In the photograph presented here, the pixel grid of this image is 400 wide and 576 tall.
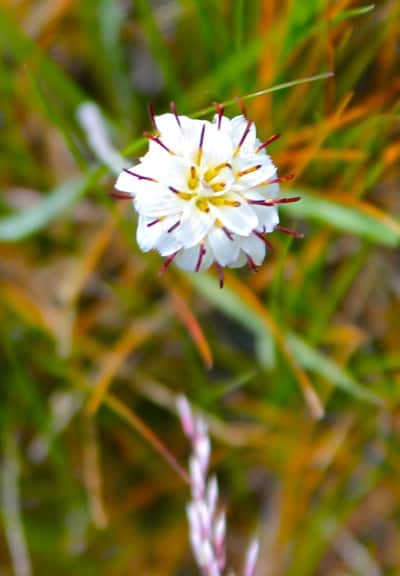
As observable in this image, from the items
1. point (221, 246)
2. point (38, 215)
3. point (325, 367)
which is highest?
point (38, 215)

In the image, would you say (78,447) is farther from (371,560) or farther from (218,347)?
(371,560)

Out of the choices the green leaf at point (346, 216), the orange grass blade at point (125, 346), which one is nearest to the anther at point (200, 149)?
the green leaf at point (346, 216)

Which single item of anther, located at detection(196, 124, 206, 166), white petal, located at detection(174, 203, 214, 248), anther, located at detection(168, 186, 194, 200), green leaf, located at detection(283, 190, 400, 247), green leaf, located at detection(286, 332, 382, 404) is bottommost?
green leaf, located at detection(286, 332, 382, 404)

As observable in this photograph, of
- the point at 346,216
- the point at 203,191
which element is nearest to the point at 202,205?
the point at 203,191

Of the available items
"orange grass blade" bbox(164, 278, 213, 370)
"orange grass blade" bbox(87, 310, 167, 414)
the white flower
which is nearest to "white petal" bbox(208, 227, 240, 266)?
the white flower

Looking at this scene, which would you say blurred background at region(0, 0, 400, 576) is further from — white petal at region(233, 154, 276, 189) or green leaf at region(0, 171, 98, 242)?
white petal at region(233, 154, 276, 189)

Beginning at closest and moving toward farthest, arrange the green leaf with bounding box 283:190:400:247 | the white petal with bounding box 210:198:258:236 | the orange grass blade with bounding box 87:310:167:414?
the white petal with bounding box 210:198:258:236, the green leaf with bounding box 283:190:400:247, the orange grass blade with bounding box 87:310:167:414

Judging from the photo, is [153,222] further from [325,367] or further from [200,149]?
[325,367]
